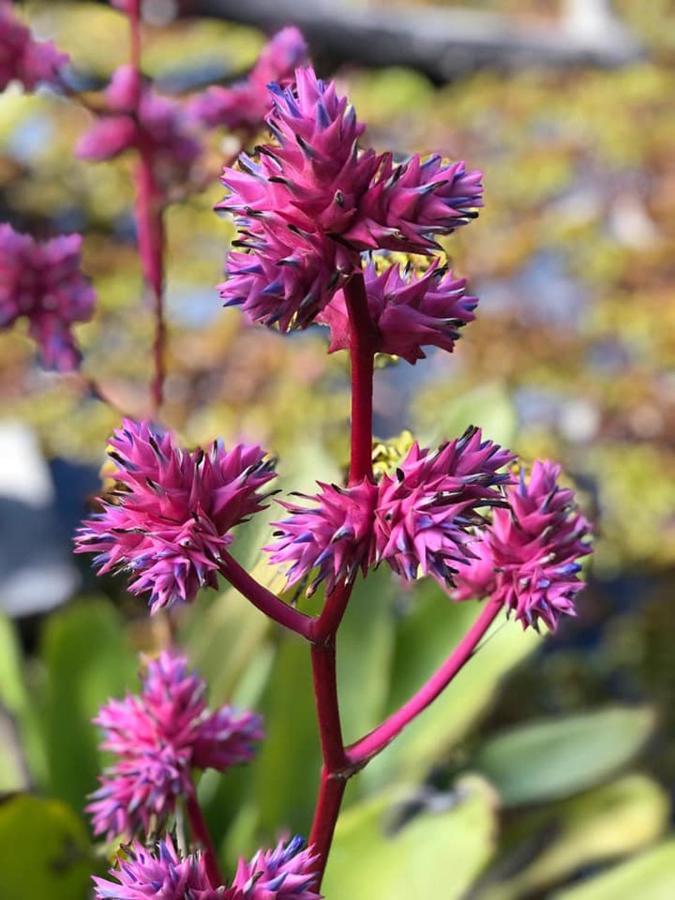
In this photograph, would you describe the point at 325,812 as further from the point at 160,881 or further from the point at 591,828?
the point at 591,828

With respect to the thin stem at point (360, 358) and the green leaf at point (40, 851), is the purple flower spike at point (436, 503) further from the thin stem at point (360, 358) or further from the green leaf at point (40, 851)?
the green leaf at point (40, 851)

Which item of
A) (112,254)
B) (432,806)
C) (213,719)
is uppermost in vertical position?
(112,254)

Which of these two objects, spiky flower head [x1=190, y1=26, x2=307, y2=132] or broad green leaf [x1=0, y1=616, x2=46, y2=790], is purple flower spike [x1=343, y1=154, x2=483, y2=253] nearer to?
spiky flower head [x1=190, y1=26, x2=307, y2=132]

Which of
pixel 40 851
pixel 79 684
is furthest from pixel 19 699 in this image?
pixel 40 851

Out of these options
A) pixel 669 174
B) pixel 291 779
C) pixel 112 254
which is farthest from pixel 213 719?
pixel 669 174

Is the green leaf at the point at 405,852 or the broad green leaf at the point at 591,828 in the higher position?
the green leaf at the point at 405,852

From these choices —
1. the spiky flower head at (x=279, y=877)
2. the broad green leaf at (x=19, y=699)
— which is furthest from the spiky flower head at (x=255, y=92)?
the broad green leaf at (x=19, y=699)

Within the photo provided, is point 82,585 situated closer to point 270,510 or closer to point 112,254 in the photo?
point 270,510
